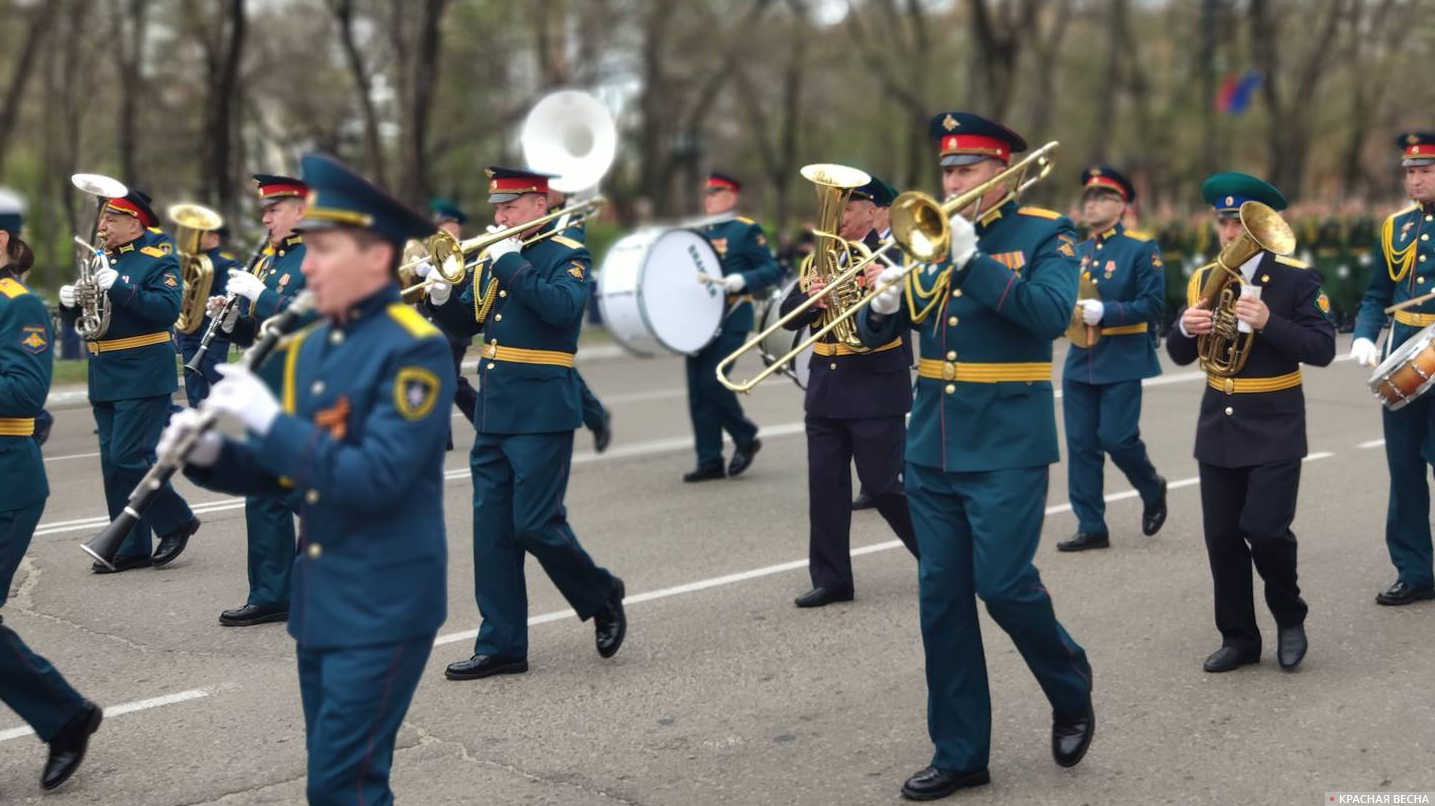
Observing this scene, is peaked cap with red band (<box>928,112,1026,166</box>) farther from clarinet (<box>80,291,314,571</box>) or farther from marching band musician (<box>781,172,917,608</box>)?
marching band musician (<box>781,172,917,608</box>)

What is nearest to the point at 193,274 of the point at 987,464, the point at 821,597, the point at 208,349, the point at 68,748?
the point at 208,349

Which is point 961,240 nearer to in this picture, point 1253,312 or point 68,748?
point 1253,312

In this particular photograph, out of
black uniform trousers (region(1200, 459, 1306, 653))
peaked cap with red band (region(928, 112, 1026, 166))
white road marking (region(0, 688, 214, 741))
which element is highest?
peaked cap with red band (region(928, 112, 1026, 166))

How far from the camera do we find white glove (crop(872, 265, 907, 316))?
5.00 m

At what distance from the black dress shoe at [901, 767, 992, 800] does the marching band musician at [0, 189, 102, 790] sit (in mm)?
2495

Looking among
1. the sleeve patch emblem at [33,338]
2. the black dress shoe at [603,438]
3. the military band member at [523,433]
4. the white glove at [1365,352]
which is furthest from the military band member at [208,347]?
the white glove at [1365,352]

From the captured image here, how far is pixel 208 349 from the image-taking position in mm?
8445

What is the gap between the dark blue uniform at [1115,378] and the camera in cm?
865

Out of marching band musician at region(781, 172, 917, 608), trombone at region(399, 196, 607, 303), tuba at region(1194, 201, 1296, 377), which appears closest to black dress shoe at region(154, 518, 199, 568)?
trombone at region(399, 196, 607, 303)

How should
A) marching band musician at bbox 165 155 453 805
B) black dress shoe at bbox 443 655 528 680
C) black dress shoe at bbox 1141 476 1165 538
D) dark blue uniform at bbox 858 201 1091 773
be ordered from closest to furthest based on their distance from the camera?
marching band musician at bbox 165 155 453 805, dark blue uniform at bbox 858 201 1091 773, black dress shoe at bbox 443 655 528 680, black dress shoe at bbox 1141 476 1165 538

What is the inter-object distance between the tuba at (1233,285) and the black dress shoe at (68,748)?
409 centimetres

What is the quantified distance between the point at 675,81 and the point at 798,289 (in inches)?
1256

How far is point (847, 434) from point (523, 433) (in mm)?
1889

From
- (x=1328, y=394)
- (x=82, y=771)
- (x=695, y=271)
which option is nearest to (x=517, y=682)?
(x=82, y=771)
